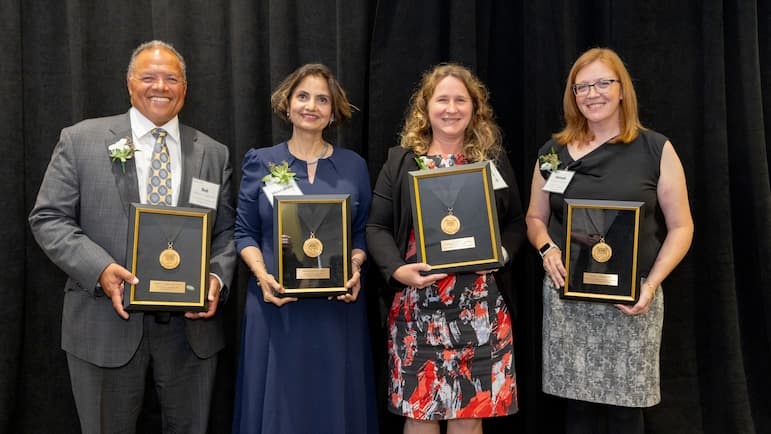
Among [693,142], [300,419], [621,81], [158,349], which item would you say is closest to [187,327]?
[158,349]

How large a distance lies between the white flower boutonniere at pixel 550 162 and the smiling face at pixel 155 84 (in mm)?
1460

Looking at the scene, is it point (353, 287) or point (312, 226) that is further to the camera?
point (353, 287)

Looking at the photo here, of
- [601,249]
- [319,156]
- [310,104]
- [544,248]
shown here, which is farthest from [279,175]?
[601,249]

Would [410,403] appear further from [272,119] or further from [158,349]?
[272,119]

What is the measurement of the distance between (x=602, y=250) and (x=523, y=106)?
120 centimetres

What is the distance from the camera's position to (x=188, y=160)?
94.9 inches

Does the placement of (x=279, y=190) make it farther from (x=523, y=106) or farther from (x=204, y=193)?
(x=523, y=106)

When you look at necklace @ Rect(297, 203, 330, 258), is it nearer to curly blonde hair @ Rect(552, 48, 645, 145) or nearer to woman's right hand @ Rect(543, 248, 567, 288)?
woman's right hand @ Rect(543, 248, 567, 288)

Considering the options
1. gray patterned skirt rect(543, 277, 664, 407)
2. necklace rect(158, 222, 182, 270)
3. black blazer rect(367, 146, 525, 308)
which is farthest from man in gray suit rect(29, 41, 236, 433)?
gray patterned skirt rect(543, 277, 664, 407)

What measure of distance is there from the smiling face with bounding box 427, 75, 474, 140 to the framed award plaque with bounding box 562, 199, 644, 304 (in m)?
0.52

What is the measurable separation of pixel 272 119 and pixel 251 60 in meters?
0.30

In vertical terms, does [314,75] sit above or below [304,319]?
above

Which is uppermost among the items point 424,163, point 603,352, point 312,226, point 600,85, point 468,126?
point 600,85

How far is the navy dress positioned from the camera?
93.2 inches
